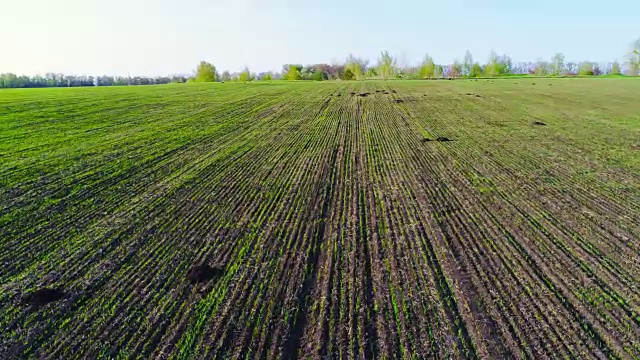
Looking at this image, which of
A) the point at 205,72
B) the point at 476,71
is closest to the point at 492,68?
the point at 476,71

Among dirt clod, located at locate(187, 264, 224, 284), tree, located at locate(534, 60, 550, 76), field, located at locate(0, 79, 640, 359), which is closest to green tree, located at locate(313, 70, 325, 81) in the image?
tree, located at locate(534, 60, 550, 76)

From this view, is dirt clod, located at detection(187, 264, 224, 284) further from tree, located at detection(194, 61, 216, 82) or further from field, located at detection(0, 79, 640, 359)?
tree, located at detection(194, 61, 216, 82)

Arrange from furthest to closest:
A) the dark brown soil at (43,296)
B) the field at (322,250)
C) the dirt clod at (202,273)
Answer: the dirt clod at (202,273)
the dark brown soil at (43,296)
the field at (322,250)

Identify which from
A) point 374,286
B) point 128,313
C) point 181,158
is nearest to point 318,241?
point 374,286

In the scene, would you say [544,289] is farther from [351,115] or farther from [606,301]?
[351,115]

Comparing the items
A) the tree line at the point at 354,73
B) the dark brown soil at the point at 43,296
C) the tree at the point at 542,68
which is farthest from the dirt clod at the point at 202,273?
the tree at the point at 542,68

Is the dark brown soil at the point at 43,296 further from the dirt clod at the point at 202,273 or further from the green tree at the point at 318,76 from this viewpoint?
the green tree at the point at 318,76
